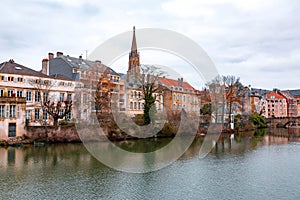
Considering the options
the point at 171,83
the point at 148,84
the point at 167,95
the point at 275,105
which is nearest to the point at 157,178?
the point at 148,84

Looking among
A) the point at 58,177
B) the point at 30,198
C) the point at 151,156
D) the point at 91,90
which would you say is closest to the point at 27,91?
the point at 91,90

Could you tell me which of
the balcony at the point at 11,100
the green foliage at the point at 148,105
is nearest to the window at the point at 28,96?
the balcony at the point at 11,100

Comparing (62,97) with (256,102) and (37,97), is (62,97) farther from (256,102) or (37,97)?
(256,102)

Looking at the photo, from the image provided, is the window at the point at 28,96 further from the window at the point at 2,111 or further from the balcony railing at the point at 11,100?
the window at the point at 2,111

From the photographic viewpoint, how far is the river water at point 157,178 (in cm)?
1589

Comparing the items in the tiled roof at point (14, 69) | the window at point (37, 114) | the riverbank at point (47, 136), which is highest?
the tiled roof at point (14, 69)

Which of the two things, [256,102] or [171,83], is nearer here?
[171,83]

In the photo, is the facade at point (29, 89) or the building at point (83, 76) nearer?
the facade at point (29, 89)

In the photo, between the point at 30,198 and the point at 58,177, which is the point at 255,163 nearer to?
the point at 58,177

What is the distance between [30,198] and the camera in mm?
15094

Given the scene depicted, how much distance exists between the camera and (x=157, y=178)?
19438 millimetres

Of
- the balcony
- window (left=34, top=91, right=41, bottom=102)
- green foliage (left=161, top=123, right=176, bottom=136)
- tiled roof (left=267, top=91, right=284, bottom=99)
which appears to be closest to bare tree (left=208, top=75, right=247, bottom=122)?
green foliage (left=161, top=123, right=176, bottom=136)

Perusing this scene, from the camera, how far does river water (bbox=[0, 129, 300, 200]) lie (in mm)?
15891

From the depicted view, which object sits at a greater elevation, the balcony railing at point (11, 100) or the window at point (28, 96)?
the window at point (28, 96)
